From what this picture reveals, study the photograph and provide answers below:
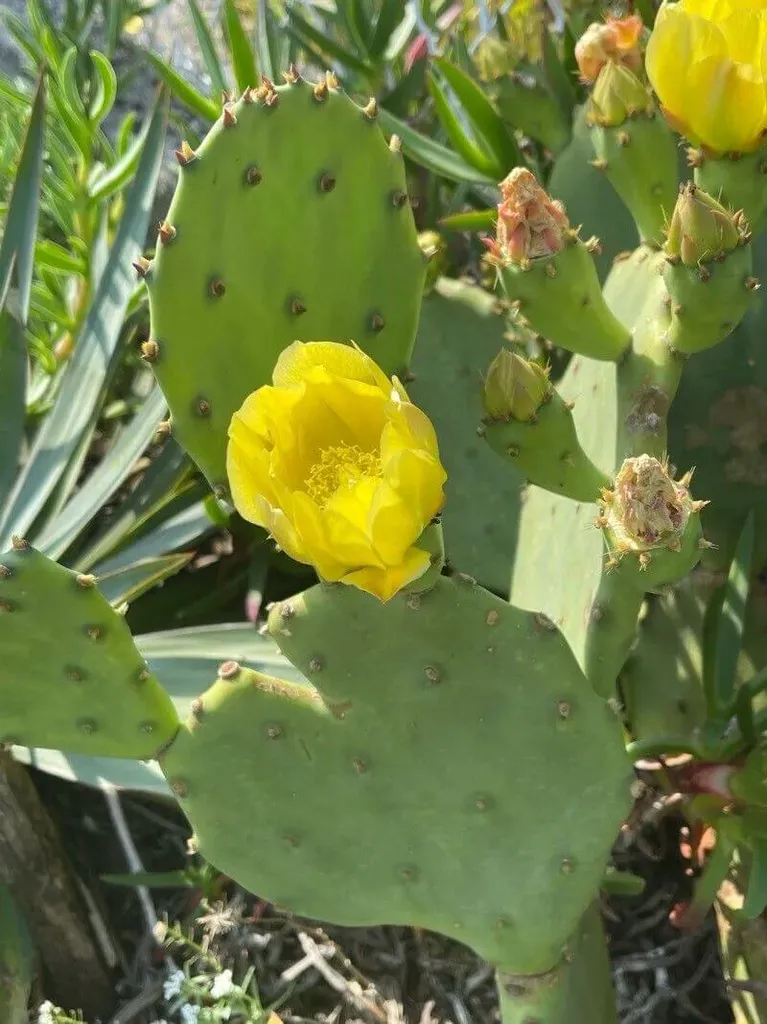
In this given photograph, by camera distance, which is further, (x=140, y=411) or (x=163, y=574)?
(x=140, y=411)

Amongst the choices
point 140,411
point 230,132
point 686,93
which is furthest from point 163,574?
point 686,93

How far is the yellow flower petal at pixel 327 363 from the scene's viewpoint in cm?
56

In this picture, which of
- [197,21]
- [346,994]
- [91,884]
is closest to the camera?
[346,994]

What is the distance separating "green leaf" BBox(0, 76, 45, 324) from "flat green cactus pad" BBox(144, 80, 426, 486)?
504mm

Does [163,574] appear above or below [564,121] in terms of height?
below

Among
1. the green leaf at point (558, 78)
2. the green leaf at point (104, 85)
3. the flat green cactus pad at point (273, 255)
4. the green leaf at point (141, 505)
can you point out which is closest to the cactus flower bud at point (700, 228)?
the flat green cactus pad at point (273, 255)

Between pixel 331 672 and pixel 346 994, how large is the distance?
1.60ft

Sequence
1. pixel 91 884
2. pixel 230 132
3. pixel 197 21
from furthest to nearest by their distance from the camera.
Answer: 1. pixel 197 21
2. pixel 91 884
3. pixel 230 132

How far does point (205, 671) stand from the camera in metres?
0.99

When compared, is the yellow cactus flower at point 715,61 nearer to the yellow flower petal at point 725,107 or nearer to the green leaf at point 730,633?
the yellow flower petal at point 725,107

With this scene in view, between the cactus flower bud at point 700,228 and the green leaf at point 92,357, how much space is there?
0.75m

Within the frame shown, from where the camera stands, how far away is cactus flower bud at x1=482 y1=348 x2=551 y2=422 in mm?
655

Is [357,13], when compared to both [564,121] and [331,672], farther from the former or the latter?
[331,672]

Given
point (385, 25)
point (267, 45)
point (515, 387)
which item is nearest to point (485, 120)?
point (385, 25)
